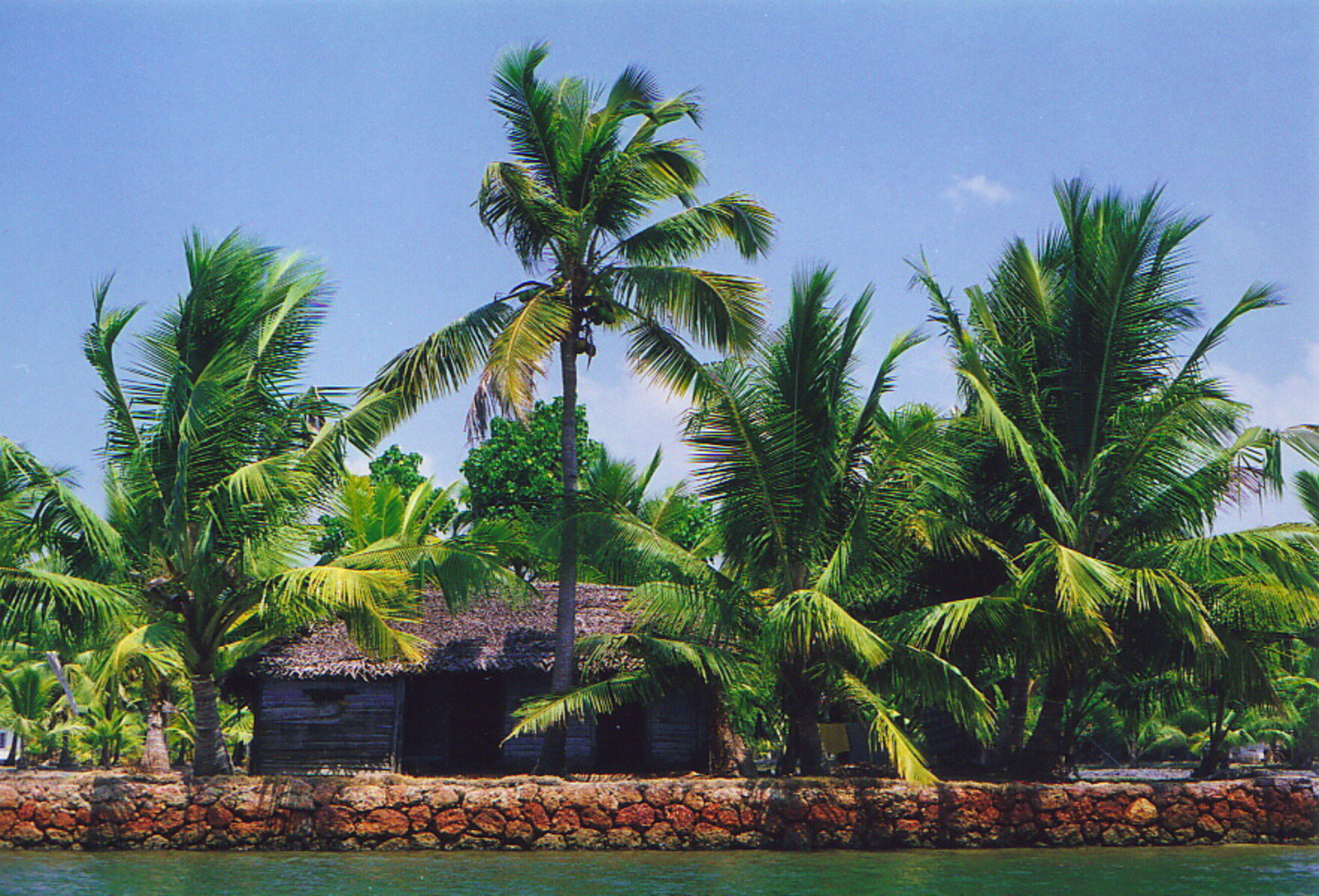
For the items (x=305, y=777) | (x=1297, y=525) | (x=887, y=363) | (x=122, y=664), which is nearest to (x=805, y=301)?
(x=887, y=363)

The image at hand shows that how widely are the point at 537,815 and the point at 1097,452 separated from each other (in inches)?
305

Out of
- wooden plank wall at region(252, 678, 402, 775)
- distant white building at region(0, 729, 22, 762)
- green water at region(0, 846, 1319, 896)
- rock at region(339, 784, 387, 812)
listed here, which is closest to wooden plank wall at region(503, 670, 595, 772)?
wooden plank wall at region(252, 678, 402, 775)

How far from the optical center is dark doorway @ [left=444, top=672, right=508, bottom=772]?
60.4 ft

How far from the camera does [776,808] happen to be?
13.2 metres

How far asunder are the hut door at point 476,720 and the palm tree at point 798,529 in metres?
4.74

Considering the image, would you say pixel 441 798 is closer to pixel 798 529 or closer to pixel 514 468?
pixel 798 529

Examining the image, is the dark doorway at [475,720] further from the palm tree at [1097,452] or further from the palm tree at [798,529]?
the palm tree at [1097,452]

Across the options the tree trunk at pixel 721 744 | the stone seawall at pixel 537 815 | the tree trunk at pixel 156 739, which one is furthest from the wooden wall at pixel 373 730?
the tree trunk at pixel 156 739

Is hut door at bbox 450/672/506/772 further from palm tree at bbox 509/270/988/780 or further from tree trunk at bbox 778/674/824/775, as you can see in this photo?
tree trunk at bbox 778/674/824/775

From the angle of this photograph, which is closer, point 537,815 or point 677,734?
point 537,815

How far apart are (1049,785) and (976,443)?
4.19 meters

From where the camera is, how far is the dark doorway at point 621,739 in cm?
1791

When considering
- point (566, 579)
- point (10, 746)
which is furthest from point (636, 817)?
point (10, 746)

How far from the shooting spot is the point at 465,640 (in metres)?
16.6
